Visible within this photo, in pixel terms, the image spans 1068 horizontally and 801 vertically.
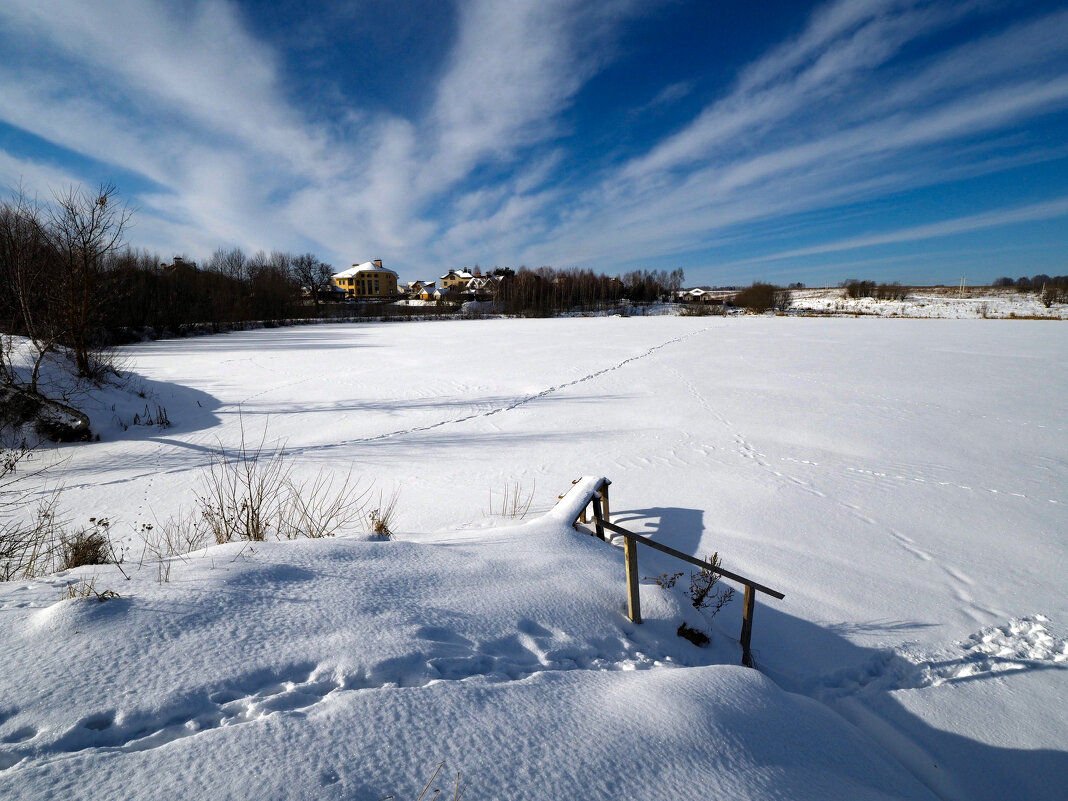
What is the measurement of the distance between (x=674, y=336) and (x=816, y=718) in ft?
79.3

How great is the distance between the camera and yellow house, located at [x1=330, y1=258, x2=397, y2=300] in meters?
82.1

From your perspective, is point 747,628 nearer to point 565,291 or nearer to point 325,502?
point 325,502

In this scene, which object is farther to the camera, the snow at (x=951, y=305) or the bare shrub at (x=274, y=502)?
the snow at (x=951, y=305)

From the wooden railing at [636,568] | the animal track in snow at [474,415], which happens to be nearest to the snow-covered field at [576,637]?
the wooden railing at [636,568]

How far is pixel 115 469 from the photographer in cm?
726

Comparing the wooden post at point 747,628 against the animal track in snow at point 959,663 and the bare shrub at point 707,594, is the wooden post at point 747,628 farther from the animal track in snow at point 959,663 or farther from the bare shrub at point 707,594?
the animal track in snow at point 959,663

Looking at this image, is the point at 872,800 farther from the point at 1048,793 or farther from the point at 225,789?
the point at 225,789

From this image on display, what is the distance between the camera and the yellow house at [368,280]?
82.1 m

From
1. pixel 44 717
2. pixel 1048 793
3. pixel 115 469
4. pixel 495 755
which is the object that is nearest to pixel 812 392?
pixel 1048 793

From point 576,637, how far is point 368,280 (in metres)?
89.0

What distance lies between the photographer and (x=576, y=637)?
2.53 metres

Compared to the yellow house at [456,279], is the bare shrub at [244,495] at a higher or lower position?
lower

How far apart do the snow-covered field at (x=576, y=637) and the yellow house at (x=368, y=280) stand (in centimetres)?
8104

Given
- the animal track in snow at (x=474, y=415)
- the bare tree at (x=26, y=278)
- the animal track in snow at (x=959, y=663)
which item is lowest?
the animal track in snow at (x=959, y=663)
